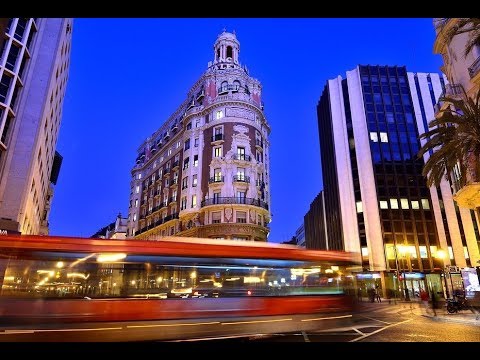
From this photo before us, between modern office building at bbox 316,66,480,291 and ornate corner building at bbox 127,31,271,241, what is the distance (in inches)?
698

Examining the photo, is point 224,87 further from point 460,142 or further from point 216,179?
point 460,142

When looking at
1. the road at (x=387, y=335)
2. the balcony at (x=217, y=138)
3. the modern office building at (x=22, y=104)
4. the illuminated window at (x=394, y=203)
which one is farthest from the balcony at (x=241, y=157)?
the road at (x=387, y=335)

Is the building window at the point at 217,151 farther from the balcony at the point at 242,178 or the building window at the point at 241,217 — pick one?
the building window at the point at 241,217

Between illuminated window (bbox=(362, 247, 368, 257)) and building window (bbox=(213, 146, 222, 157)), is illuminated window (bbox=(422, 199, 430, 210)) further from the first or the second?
building window (bbox=(213, 146, 222, 157))

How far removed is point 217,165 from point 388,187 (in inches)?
1209

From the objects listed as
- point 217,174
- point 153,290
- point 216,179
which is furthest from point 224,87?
point 153,290

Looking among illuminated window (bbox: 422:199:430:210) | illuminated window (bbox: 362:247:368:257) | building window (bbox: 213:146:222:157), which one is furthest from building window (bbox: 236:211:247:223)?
illuminated window (bbox: 422:199:430:210)

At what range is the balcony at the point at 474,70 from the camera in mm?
23795

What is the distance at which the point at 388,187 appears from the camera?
Result: 5684 cm

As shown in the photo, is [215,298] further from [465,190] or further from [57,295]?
[465,190]

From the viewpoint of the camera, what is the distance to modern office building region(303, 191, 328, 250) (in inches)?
2855

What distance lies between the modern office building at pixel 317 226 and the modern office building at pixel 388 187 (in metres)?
4.76

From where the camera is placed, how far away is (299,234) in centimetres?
11638
